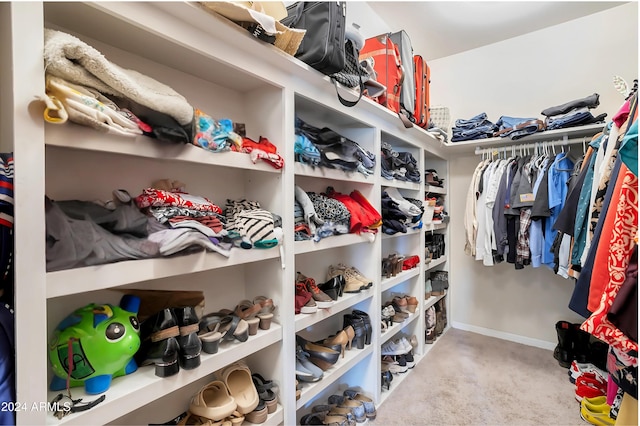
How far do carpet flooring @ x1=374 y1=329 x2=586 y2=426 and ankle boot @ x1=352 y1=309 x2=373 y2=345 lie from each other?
440 millimetres

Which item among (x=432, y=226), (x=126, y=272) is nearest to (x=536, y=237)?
(x=432, y=226)

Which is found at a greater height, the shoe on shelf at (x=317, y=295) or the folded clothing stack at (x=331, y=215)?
the folded clothing stack at (x=331, y=215)

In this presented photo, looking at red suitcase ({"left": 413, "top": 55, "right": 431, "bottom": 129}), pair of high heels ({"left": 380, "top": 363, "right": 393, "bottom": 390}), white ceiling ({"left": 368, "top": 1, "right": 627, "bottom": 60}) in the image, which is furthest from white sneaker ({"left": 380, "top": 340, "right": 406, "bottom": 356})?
white ceiling ({"left": 368, "top": 1, "right": 627, "bottom": 60})

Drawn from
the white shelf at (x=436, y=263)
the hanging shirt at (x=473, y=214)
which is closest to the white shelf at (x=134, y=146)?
the white shelf at (x=436, y=263)

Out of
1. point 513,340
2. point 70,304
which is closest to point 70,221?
point 70,304

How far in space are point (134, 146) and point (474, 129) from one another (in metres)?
2.70

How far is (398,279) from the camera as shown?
214 centimetres

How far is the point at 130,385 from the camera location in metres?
0.86

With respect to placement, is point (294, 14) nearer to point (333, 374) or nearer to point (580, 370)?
point (333, 374)

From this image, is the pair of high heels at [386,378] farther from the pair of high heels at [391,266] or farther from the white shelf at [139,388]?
the white shelf at [139,388]

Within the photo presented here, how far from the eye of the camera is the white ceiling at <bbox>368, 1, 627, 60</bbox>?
2293 millimetres

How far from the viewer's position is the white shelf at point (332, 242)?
1365 millimetres

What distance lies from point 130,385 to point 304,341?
3.04 ft

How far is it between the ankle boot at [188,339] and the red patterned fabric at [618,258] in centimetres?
109
